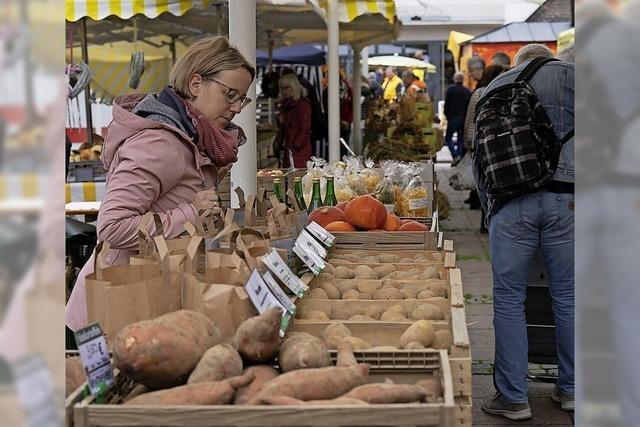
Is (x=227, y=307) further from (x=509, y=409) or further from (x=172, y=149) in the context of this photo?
(x=509, y=409)

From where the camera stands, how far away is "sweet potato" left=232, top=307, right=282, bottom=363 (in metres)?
2.03

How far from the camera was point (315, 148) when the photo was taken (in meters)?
13.4

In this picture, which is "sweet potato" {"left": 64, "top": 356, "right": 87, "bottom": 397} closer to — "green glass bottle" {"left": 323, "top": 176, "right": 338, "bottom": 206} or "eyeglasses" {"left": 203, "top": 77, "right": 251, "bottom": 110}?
"eyeglasses" {"left": 203, "top": 77, "right": 251, "bottom": 110}

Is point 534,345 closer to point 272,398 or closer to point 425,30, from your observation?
point 272,398

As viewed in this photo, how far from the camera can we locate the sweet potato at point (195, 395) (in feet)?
5.94

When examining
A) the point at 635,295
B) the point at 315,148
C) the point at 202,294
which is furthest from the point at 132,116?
the point at 315,148

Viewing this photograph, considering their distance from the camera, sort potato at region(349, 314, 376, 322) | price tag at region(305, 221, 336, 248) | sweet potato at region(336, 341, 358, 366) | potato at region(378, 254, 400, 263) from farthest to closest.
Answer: potato at region(378, 254, 400, 263)
price tag at region(305, 221, 336, 248)
potato at region(349, 314, 376, 322)
sweet potato at region(336, 341, 358, 366)

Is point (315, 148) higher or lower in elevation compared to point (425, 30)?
lower

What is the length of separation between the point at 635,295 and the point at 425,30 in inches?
975

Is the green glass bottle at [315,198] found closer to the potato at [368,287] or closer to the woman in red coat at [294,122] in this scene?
the potato at [368,287]

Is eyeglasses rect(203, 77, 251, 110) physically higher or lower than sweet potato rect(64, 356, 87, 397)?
A: higher

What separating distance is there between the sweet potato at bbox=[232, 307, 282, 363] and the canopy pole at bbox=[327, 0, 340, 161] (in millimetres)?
6132

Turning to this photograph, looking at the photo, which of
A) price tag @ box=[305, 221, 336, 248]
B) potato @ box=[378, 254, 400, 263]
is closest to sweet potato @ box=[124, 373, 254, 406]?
price tag @ box=[305, 221, 336, 248]

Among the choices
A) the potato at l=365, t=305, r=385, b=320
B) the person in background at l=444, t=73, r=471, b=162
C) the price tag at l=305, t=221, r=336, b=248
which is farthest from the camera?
the person in background at l=444, t=73, r=471, b=162
